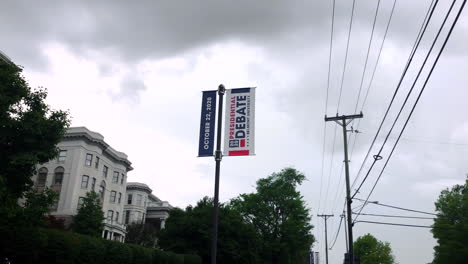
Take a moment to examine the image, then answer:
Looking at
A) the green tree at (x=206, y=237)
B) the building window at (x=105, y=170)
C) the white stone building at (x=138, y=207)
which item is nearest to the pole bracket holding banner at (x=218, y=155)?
the green tree at (x=206, y=237)

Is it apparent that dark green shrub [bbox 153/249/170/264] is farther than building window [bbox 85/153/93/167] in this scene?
No

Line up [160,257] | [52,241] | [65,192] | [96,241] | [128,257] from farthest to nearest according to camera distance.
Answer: [65,192]
[160,257]
[128,257]
[96,241]
[52,241]

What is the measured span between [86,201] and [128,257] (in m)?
27.4

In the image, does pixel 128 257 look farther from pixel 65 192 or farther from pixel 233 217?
pixel 65 192

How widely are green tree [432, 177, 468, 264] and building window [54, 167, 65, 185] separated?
47.7 m

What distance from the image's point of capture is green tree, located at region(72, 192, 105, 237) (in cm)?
4746

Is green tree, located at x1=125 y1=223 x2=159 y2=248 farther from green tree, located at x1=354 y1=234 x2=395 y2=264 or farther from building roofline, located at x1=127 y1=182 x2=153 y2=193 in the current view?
green tree, located at x1=354 y1=234 x2=395 y2=264

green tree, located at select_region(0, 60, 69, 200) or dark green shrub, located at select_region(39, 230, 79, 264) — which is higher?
green tree, located at select_region(0, 60, 69, 200)

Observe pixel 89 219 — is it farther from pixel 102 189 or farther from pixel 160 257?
pixel 160 257

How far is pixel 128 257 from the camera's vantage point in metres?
25.7

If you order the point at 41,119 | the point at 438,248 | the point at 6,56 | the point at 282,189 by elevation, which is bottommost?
the point at 438,248

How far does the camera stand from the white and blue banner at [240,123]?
12.0 metres

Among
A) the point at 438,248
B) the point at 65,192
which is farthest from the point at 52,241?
the point at 438,248

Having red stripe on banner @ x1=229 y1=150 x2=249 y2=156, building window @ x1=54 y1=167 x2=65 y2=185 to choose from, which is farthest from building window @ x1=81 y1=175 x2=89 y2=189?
red stripe on banner @ x1=229 y1=150 x2=249 y2=156
